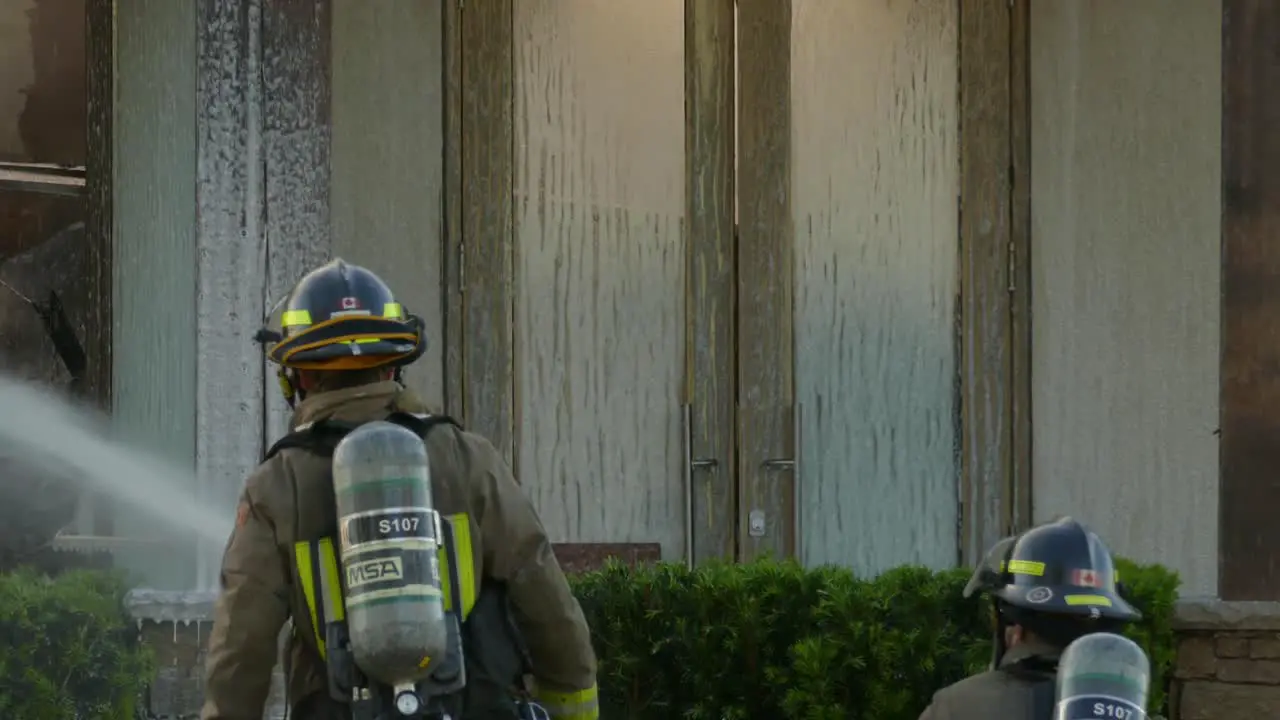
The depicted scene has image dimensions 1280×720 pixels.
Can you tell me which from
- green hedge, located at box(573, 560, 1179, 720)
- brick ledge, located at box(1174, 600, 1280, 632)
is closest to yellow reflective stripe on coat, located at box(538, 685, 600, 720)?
green hedge, located at box(573, 560, 1179, 720)

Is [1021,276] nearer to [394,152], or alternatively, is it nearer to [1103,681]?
[394,152]

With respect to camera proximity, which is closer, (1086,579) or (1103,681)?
(1103,681)

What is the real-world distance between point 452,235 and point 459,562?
4.26 metres

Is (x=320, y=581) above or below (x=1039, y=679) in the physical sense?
above

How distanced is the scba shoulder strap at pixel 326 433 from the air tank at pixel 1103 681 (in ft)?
5.29

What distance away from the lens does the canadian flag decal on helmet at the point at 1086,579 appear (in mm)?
4246

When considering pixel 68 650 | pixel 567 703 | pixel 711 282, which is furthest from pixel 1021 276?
pixel 567 703

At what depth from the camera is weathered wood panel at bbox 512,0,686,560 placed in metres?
9.14

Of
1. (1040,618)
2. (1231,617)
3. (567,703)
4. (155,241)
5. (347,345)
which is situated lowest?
(1231,617)

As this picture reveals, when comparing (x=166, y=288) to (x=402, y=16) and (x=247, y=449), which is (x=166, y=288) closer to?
(x=247, y=449)

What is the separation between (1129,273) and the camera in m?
9.08

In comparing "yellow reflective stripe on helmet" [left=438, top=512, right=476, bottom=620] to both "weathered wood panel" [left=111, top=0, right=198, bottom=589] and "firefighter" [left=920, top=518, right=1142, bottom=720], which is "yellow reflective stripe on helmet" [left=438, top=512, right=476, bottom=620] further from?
A: "weathered wood panel" [left=111, top=0, right=198, bottom=589]

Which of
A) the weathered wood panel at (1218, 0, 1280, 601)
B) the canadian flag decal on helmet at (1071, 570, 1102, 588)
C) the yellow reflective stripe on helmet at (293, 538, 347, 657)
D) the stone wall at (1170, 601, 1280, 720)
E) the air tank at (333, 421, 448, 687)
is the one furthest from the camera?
the weathered wood panel at (1218, 0, 1280, 601)

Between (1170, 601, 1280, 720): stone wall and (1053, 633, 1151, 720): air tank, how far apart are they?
16.2 feet
